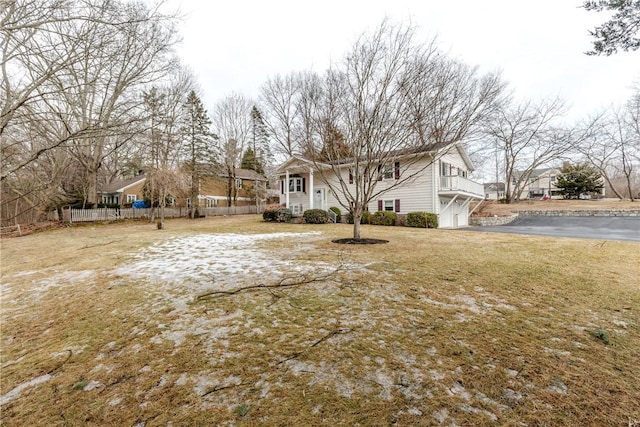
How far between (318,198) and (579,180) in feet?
107

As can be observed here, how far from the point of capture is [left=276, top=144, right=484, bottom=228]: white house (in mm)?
16781

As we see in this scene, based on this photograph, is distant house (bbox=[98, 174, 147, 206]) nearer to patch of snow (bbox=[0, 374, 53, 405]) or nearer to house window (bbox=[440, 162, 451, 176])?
house window (bbox=[440, 162, 451, 176])

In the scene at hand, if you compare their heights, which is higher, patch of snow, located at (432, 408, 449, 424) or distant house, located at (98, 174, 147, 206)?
distant house, located at (98, 174, 147, 206)

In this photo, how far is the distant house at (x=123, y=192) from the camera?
2980cm

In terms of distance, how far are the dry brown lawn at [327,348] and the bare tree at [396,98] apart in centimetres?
435

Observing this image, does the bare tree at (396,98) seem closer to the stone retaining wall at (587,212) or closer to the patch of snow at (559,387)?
the patch of snow at (559,387)

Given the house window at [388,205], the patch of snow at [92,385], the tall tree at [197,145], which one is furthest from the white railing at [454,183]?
the tall tree at [197,145]

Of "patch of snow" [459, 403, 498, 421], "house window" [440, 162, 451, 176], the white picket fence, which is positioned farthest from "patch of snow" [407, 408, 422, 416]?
the white picket fence

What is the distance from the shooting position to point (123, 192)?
29.8m

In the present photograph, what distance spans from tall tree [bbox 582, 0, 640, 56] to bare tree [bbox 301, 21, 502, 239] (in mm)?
2916

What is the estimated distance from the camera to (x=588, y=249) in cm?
784

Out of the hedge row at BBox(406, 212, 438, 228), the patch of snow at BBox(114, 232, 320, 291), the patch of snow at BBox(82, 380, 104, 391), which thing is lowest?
the patch of snow at BBox(82, 380, 104, 391)

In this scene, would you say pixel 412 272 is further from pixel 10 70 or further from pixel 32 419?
pixel 10 70

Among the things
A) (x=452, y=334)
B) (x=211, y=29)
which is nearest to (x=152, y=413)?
(x=452, y=334)
